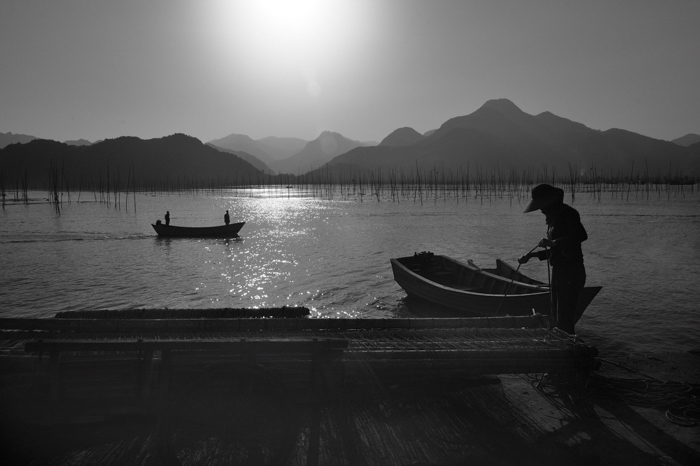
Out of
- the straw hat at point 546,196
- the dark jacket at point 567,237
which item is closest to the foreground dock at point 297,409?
the dark jacket at point 567,237

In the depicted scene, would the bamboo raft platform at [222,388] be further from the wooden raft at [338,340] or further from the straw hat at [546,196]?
the straw hat at [546,196]

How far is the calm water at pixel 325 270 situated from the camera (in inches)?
460

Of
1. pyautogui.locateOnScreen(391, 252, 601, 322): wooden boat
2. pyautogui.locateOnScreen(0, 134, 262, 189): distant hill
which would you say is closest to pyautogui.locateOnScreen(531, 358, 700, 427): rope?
pyautogui.locateOnScreen(391, 252, 601, 322): wooden boat

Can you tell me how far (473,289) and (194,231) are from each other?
23.6 metres

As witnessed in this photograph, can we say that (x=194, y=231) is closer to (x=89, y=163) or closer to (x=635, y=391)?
(x=635, y=391)

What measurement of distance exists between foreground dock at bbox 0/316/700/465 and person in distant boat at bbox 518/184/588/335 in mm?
772

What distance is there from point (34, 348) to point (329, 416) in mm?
3142

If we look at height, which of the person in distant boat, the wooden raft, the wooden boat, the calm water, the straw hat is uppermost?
the straw hat

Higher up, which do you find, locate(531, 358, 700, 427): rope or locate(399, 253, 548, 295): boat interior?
locate(399, 253, 548, 295): boat interior

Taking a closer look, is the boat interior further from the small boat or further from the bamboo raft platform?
the small boat

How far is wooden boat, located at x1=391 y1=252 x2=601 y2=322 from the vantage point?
8.62 metres

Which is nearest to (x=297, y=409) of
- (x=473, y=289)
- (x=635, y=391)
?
(x=635, y=391)

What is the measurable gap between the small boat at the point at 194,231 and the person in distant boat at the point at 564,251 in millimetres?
25609

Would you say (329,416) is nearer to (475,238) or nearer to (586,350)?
(586,350)
